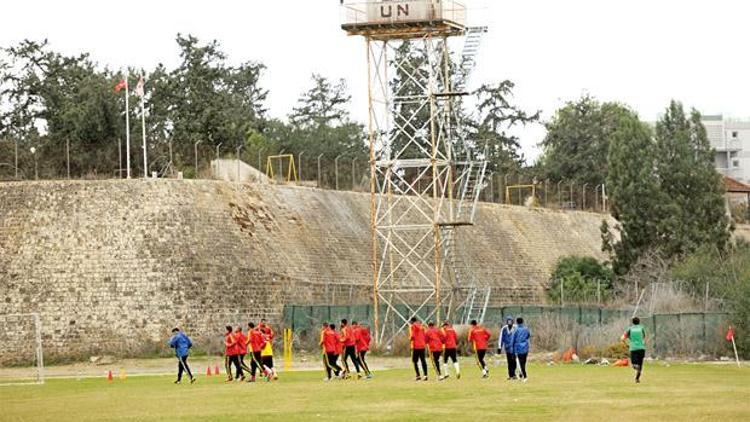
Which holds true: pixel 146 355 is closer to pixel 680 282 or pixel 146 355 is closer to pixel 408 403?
pixel 680 282

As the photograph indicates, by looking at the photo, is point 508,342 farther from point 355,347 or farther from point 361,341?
point 355,347

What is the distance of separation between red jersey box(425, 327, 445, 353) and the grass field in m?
1.09

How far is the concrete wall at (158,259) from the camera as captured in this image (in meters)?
64.4

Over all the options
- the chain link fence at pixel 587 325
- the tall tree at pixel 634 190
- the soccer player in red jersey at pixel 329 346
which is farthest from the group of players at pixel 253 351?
the tall tree at pixel 634 190

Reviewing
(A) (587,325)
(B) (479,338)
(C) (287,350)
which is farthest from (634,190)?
(B) (479,338)

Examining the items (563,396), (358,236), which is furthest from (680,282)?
(563,396)

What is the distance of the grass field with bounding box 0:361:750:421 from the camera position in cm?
2914

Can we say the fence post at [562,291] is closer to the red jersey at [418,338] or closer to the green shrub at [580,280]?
the green shrub at [580,280]

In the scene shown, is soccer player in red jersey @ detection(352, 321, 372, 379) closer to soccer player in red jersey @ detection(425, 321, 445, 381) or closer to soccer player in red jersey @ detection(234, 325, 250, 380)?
soccer player in red jersey @ detection(425, 321, 445, 381)

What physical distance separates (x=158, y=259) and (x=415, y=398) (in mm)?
33939

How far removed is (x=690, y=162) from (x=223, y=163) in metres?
24.1

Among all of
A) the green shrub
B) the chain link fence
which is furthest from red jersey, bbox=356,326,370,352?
the green shrub

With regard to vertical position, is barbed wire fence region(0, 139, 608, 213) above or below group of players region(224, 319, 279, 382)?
above

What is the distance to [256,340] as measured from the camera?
4534 cm
